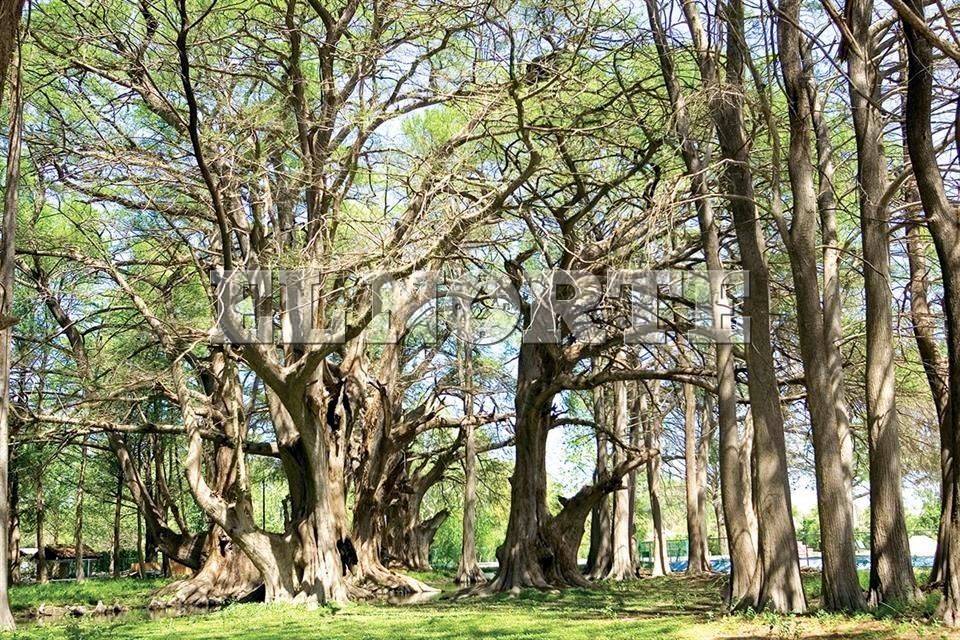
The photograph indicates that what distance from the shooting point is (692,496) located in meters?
22.3

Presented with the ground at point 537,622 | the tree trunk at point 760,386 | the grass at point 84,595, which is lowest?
the grass at point 84,595

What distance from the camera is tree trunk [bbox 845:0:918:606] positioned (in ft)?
31.6

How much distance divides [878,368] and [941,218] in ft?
10.6

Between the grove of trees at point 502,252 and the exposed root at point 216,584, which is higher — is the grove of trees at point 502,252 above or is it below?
above

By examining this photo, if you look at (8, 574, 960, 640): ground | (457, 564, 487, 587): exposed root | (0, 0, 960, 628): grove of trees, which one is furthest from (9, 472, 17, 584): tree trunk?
(457, 564, 487, 587): exposed root

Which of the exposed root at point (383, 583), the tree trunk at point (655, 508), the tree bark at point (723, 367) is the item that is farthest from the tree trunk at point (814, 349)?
the tree trunk at point (655, 508)

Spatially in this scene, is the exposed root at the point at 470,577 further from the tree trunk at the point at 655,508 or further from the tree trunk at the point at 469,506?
the tree trunk at the point at 655,508

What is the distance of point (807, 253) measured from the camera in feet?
34.0

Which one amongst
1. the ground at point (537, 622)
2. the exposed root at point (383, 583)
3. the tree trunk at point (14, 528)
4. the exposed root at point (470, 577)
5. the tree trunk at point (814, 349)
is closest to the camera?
the ground at point (537, 622)

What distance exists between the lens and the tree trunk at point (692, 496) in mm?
22344

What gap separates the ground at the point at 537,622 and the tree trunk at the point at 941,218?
1.60 ft

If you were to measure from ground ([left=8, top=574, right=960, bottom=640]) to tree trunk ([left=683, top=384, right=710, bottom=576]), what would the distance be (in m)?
4.68

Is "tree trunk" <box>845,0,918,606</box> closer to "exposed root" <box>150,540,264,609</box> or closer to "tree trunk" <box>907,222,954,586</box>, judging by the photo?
"tree trunk" <box>907,222,954,586</box>

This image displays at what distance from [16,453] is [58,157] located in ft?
41.2
